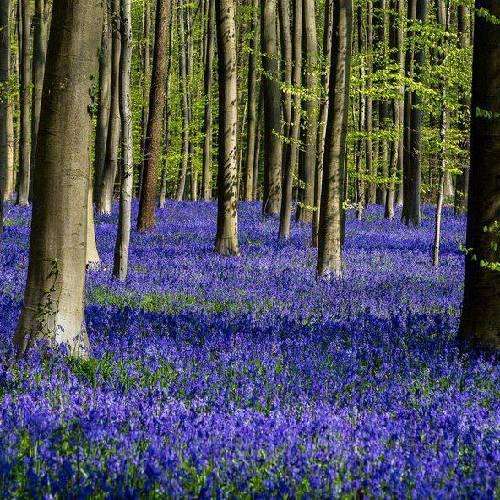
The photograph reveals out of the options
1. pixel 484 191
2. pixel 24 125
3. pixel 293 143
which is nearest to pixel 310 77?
pixel 293 143

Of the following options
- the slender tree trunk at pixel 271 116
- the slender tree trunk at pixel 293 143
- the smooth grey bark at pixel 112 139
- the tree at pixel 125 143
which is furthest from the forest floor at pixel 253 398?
the slender tree trunk at pixel 271 116

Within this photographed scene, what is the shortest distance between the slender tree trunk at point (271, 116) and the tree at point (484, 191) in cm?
1953

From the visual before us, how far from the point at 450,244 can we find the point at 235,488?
19.0 m

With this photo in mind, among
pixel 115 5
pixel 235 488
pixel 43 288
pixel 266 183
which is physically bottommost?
pixel 235 488

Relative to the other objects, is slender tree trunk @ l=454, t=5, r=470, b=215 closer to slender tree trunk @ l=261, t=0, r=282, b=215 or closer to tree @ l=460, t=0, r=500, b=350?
slender tree trunk @ l=261, t=0, r=282, b=215

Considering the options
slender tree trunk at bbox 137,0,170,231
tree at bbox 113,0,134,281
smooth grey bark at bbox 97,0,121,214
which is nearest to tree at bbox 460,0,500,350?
tree at bbox 113,0,134,281

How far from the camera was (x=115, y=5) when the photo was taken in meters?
14.3

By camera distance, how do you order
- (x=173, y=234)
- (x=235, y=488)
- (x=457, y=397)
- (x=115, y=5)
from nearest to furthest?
1. (x=235, y=488)
2. (x=457, y=397)
3. (x=115, y=5)
4. (x=173, y=234)

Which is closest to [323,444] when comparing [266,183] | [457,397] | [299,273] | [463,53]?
[457,397]

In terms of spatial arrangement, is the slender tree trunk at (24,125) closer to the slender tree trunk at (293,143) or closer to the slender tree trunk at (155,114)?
the slender tree trunk at (155,114)

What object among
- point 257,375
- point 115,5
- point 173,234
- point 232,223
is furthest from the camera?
point 173,234

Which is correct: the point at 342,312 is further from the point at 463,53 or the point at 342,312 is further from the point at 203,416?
the point at 463,53

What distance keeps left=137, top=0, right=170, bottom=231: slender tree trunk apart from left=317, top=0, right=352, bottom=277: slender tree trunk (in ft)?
18.3

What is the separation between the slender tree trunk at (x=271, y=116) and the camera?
92.4ft
